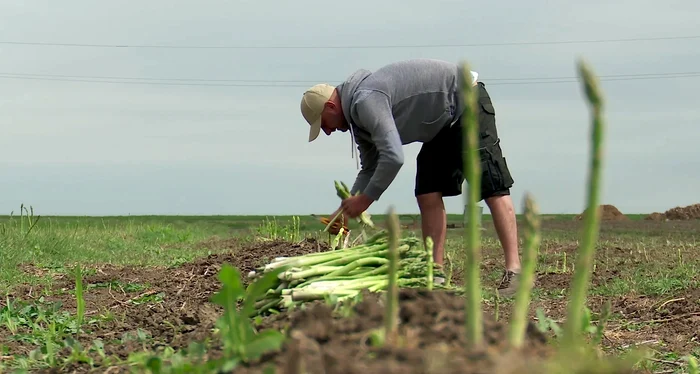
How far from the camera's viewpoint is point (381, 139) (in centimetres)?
525

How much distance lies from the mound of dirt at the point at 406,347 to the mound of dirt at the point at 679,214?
27967 mm

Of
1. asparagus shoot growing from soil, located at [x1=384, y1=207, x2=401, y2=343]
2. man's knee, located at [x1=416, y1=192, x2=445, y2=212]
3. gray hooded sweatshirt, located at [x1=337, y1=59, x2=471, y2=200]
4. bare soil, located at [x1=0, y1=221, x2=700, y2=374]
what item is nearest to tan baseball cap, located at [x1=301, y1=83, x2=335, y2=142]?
gray hooded sweatshirt, located at [x1=337, y1=59, x2=471, y2=200]

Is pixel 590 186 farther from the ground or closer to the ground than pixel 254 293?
farther from the ground

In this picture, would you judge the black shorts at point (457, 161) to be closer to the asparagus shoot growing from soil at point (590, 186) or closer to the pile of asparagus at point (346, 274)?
the pile of asparagus at point (346, 274)

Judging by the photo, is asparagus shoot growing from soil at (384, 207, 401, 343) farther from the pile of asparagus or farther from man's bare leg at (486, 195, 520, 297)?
man's bare leg at (486, 195, 520, 297)

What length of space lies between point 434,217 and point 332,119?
122 cm

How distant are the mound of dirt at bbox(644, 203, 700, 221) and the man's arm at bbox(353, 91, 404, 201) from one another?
24857 mm

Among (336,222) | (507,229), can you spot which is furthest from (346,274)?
(507,229)

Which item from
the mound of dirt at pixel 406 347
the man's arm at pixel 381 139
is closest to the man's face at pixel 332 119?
the man's arm at pixel 381 139

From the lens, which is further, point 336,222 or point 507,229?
point 507,229

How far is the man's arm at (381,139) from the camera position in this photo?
5.20 meters

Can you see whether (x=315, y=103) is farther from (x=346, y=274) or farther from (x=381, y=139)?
(x=346, y=274)

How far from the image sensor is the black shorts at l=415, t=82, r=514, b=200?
605cm

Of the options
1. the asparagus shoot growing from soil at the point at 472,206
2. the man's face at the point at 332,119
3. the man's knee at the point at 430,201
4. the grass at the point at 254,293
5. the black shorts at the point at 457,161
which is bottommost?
the grass at the point at 254,293
